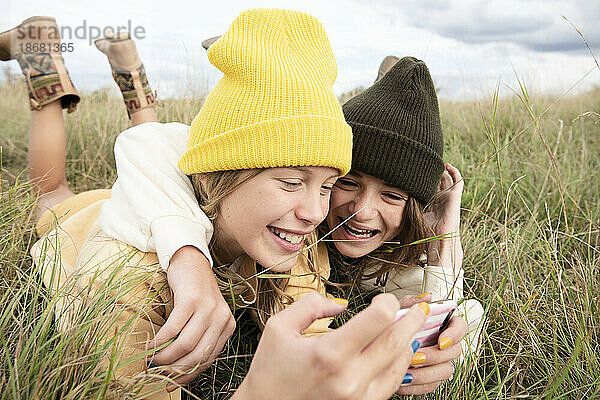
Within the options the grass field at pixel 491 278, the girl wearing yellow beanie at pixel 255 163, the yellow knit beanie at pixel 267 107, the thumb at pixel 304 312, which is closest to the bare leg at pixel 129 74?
the grass field at pixel 491 278

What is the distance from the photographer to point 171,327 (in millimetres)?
1430

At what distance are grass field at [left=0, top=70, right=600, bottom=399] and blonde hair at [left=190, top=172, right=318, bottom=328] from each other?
0.57 ft

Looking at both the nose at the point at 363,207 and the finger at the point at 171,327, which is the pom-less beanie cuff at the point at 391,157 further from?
the finger at the point at 171,327

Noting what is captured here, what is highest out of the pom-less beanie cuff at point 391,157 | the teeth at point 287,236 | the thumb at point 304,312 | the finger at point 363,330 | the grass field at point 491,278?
the finger at point 363,330

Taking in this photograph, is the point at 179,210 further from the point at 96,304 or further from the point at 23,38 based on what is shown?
the point at 23,38

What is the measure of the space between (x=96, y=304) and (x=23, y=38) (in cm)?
238

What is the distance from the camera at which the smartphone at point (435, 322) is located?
4.90 feet

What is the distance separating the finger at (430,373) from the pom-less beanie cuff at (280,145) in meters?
0.75

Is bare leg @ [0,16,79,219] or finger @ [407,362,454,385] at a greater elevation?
bare leg @ [0,16,79,219]

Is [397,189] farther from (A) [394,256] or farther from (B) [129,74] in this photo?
(B) [129,74]

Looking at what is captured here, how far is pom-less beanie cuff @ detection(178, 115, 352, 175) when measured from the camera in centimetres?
178

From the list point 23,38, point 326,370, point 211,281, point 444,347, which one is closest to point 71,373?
point 211,281

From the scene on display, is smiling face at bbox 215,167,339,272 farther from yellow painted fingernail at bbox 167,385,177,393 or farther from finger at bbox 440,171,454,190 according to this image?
finger at bbox 440,171,454,190

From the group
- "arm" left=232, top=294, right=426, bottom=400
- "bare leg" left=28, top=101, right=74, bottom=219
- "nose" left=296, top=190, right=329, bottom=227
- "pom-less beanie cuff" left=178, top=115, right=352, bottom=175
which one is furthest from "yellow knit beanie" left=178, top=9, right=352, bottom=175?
"bare leg" left=28, top=101, right=74, bottom=219
